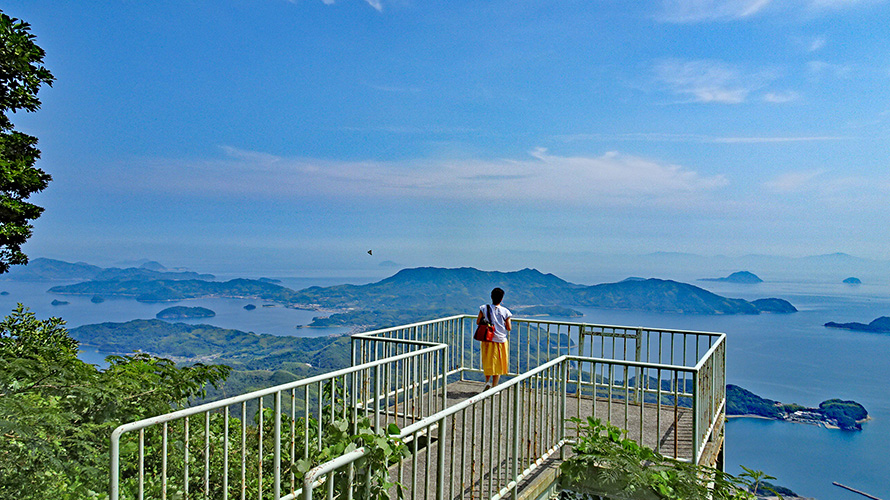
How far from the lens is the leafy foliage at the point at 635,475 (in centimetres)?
464

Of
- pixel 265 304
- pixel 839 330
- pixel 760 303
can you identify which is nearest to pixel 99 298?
pixel 265 304

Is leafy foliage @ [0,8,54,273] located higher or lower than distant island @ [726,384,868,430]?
higher

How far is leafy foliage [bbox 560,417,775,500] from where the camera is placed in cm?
464

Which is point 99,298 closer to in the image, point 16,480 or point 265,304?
point 265,304

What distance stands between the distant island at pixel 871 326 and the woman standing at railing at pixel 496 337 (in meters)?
80.0

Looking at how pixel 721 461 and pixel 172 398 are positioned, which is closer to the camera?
pixel 172 398

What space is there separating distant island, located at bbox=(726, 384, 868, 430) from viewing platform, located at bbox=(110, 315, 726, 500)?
47.4 metres

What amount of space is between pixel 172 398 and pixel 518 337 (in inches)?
207

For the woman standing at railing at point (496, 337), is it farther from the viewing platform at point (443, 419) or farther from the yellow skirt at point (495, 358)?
the viewing platform at point (443, 419)

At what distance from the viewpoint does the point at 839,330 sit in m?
75.9

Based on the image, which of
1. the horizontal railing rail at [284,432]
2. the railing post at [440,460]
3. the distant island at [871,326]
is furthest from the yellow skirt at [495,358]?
the distant island at [871,326]

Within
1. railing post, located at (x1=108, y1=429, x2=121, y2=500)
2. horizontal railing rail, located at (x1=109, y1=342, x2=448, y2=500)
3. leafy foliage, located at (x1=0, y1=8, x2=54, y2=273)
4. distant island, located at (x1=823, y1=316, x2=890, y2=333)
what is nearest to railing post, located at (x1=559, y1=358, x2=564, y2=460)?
horizontal railing rail, located at (x1=109, y1=342, x2=448, y2=500)

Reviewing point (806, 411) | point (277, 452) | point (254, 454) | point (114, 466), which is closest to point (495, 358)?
point (254, 454)

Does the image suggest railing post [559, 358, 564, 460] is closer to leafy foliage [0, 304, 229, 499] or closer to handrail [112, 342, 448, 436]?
handrail [112, 342, 448, 436]
